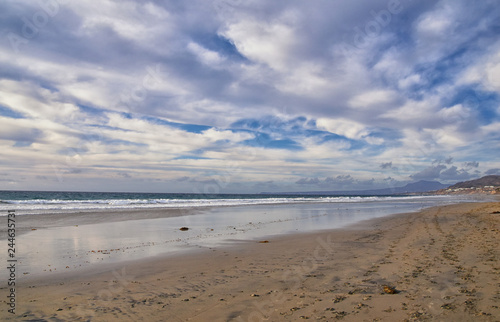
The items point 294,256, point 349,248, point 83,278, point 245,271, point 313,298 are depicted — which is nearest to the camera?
point 313,298

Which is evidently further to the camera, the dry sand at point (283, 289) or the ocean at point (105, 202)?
the ocean at point (105, 202)

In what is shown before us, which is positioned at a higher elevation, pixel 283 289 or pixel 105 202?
pixel 105 202

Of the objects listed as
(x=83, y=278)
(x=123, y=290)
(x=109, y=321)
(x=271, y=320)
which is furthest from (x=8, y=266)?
(x=271, y=320)

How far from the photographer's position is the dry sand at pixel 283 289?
5.18 m

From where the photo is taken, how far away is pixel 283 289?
6.44 m

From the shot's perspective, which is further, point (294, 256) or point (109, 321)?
point (294, 256)

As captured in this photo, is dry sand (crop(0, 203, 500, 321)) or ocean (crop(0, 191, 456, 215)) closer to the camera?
dry sand (crop(0, 203, 500, 321))

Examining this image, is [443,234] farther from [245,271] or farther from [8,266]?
[8,266]

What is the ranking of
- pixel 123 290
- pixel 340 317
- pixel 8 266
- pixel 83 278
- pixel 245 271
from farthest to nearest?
pixel 8 266 → pixel 245 271 → pixel 83 278 → pixel 123 290 → pixel 340 317

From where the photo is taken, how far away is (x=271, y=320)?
4977 mm

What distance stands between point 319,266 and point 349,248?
3.39m

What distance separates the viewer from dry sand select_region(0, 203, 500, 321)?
17.0ft

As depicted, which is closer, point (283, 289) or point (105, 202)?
point (283, 289)

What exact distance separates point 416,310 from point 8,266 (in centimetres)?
1059
